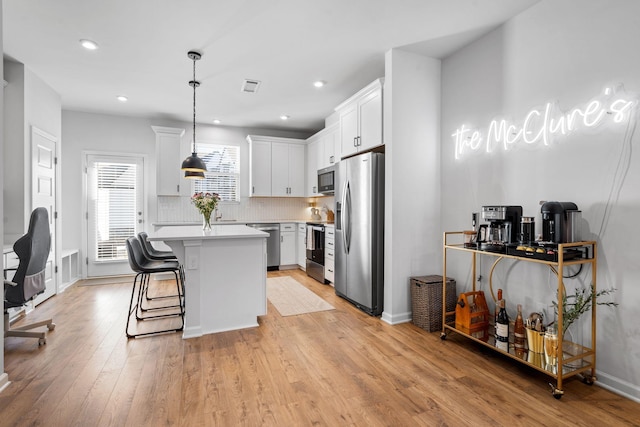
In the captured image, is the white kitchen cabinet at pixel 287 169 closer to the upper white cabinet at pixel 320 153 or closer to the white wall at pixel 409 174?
the upper white cabinet at pixel 320 153

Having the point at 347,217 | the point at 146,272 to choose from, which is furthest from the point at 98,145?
the point at 347,217

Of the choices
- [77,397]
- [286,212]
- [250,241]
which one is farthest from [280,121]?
[77,397]

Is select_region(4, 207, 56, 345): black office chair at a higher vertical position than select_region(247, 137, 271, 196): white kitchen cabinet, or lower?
lower

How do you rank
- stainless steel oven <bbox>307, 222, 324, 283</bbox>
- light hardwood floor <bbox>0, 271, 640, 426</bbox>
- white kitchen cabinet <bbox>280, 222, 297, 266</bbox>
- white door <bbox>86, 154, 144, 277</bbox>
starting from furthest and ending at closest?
white kitchen cabinet <bbox>280, 222, 297, 266</bbox> < white door <bbox>86, 154, 144, 277</bbox> < stainless steel oven <bbox>307, 222, 324, 283</bbox> < light hardwood floor <bbox>0, 271, 640, 426</bbox>

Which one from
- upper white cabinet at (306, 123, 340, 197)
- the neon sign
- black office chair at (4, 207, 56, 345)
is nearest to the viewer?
the neon sign

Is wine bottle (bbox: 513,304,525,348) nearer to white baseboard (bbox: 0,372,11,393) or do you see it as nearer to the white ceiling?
the white ceiling

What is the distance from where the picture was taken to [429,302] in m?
3.13

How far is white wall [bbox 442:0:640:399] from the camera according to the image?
205cm

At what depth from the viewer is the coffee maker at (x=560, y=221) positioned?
7.04 ft

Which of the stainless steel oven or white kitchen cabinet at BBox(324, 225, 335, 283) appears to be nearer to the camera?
white kitchen cabinet at BBox(324, 225, 335, 283)

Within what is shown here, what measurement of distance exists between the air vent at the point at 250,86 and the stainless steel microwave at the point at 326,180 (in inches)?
63.5

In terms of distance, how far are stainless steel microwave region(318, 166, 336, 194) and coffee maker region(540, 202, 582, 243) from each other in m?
3.24

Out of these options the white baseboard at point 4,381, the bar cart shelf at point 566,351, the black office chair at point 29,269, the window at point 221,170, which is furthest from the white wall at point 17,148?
the bar cart shelf at point 566,351

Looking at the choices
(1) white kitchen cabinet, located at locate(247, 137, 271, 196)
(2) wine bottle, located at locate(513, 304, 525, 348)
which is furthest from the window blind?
(2) wine bottle, located at locate(513, 304, 525, 348)
